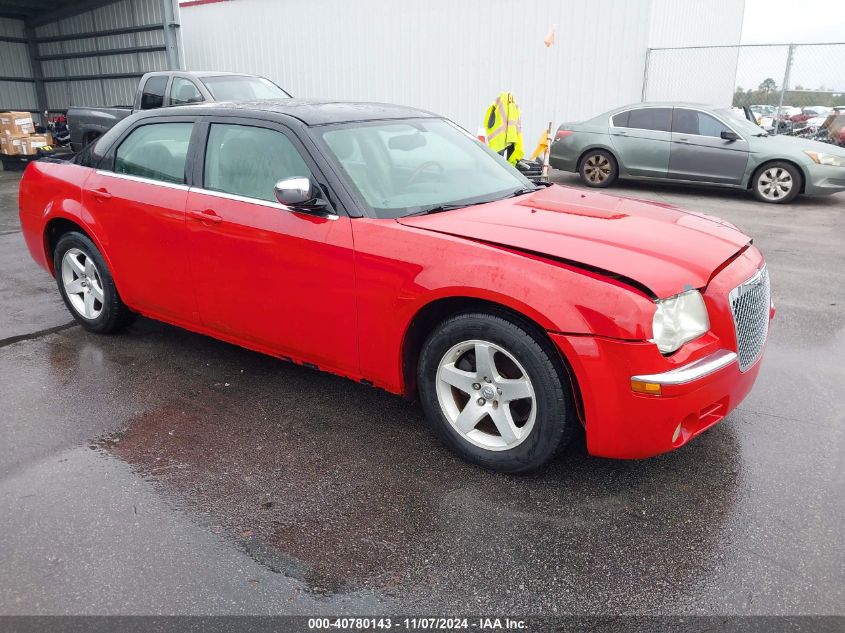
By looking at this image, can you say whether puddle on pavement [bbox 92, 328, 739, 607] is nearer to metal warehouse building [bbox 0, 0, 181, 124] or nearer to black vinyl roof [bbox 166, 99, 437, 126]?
black vinyl roof [bbox 166, 99, 437, 126]

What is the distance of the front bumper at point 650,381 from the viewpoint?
268cm

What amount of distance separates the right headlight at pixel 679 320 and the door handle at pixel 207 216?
93.5 inches

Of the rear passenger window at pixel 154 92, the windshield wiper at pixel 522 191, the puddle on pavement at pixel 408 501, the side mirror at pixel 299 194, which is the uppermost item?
the rear passenger window at pixel 154 92

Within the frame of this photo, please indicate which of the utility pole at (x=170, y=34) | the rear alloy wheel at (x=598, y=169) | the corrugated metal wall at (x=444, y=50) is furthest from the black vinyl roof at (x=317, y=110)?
the utility pole at (x=170, y=34)

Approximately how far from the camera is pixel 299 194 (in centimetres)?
329

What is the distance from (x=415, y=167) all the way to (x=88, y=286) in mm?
2632

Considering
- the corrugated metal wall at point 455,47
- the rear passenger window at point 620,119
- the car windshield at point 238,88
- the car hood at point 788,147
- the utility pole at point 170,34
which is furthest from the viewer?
the utility pole at point 170,34

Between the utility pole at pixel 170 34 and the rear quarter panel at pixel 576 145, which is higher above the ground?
the utility pole at pixel 170 34

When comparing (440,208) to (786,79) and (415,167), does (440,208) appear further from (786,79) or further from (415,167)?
(786,79)

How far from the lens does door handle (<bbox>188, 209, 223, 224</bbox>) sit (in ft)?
12.5

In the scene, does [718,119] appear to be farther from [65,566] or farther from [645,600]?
[65,566]

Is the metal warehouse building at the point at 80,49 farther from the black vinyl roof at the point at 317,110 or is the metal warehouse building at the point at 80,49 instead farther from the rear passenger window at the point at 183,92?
the black vinyl roof at the point at 317,110

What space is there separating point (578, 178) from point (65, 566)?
12331 mm

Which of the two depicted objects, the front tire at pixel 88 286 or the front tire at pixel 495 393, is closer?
the front tire at pixel 495 393
